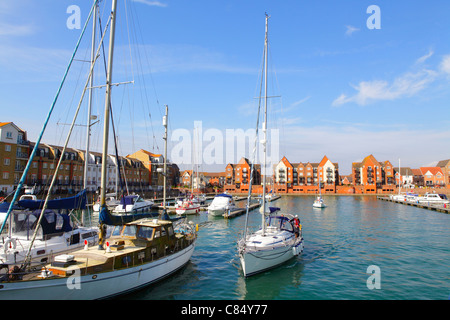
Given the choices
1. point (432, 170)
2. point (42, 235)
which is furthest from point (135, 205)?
point (432, 170)

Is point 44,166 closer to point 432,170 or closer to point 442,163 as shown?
point 432,170

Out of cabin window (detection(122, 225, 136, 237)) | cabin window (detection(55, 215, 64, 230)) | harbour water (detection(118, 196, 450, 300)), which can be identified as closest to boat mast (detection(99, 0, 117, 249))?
cabin window (detection(122, 225, 136, 237))

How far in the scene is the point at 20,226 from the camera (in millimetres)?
19422

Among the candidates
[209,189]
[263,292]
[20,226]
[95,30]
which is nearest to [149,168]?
[209,189]

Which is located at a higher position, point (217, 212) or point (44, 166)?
point (44, 166)

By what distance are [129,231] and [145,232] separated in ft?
4.44

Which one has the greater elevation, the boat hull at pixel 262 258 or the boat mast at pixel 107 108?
the boat mast at pixel 107 108

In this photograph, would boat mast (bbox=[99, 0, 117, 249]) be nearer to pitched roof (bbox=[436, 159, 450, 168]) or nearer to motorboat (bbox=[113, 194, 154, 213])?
motorboat (bbox=[113, 194, 154, 213])

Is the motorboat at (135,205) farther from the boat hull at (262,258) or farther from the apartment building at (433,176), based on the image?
the apartment building at (433,176)

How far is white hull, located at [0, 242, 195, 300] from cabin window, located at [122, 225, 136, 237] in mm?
2709

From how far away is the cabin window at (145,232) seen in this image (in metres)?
17.8

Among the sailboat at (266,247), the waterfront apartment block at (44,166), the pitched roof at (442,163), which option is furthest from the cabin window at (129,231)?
the pitched roof at (442,163)

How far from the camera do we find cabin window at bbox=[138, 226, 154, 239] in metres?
17.8

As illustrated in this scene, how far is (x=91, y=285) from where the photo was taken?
13211 millimetres
